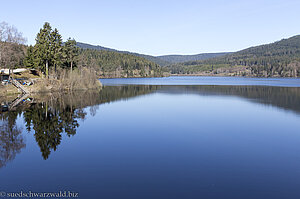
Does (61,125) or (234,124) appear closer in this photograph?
(61,125)

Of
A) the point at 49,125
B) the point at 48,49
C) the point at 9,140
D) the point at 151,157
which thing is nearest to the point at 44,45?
the point at 48,49

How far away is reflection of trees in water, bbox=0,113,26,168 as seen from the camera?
15170 mm

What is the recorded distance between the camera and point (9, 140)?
60.1 ft

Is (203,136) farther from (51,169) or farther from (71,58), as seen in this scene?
(71,58)

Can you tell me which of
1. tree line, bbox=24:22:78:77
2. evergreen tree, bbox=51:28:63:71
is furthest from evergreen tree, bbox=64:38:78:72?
evergreen tree, bbox=51:28:63:71

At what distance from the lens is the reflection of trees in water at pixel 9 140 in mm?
15170

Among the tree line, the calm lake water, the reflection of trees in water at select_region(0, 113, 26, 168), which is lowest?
the calm lake water

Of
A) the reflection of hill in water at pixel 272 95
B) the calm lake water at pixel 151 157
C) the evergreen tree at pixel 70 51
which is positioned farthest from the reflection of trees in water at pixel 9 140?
the evergreen tree at pixel 70 51

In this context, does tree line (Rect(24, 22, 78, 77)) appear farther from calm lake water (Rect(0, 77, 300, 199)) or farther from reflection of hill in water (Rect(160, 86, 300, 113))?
calm lake water (Rect(0, 77, 300, 199))

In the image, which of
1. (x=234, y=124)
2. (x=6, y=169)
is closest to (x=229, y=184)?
(x=6, y=169)

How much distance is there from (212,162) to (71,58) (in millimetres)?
63709

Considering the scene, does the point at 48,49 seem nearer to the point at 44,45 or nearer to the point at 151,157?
the point at 44,45

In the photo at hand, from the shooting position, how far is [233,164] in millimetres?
14047

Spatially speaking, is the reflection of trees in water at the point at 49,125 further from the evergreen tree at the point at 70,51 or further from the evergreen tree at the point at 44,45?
the evergreen tree at the point at 70,51
